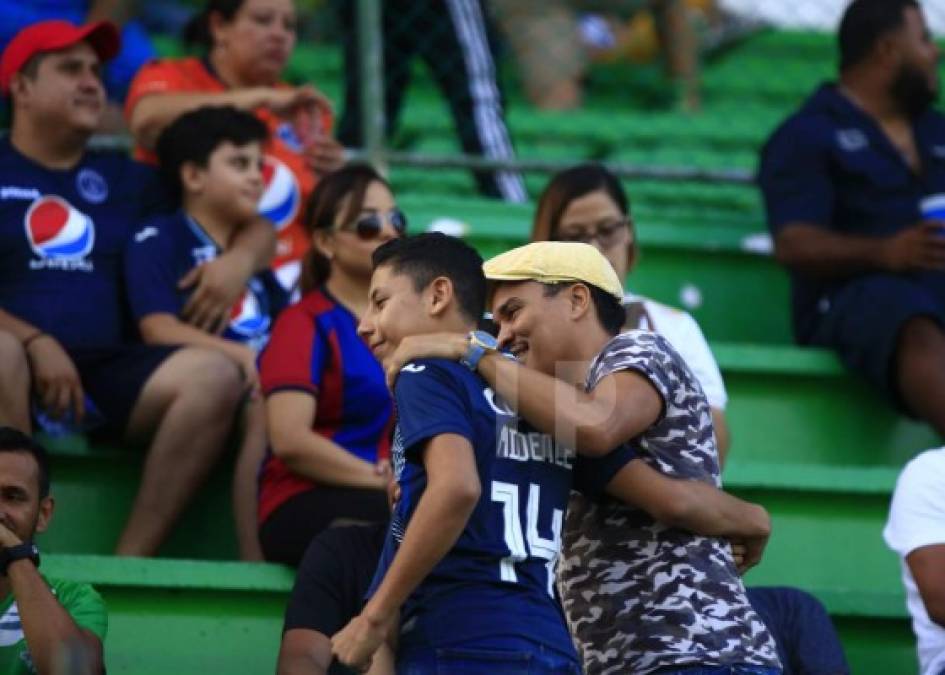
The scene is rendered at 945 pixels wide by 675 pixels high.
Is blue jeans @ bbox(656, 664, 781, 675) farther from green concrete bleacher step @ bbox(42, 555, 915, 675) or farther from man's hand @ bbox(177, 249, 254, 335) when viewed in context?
man's hand @ bbox(177, 249, 254, 335)

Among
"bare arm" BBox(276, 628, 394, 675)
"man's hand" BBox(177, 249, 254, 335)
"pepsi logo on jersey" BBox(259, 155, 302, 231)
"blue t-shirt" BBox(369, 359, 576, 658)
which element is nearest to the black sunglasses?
"man's hand" BBox(177, 249, 254, 335)

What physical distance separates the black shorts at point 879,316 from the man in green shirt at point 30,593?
242 centimetres

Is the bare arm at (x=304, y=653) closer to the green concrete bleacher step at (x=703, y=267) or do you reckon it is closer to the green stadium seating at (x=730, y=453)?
the green stadium seating at (x=730, y=453)

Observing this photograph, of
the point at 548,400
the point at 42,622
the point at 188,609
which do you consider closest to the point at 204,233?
the point at 188,609

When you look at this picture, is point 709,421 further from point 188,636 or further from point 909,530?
point 188,636

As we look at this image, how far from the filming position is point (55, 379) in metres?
4.65

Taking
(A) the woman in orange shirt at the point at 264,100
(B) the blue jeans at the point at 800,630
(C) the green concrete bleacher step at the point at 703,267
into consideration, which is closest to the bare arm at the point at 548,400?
(B) the blue jeans at the point at 800,630

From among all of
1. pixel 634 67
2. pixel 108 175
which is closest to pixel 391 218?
pixel 108 175

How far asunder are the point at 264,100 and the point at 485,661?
275cm

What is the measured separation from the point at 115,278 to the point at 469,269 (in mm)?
1962

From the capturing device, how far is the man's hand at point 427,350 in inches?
128

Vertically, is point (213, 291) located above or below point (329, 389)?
above

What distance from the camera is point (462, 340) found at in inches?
129

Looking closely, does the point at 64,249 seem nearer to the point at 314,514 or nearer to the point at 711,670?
the point at 314,514
